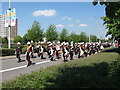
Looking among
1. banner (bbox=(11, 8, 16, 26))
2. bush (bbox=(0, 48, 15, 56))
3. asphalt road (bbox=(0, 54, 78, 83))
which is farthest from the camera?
banner (bbox=(11, 8, 16, 26))

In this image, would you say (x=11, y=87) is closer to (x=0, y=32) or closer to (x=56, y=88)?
(x=56, y=88)

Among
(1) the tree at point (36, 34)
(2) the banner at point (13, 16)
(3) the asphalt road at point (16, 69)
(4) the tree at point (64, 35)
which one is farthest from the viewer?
(4) the tree at point (64, 35)

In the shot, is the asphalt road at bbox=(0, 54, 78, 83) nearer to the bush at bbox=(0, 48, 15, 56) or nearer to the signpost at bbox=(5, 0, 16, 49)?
the bush at bbox=(0, 48, 15, 56)

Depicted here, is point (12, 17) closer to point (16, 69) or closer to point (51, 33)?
point (16, 69)

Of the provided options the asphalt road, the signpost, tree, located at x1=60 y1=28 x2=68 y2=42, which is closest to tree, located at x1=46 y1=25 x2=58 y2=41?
tree, located at x1=60 y1=28 x2=68 y2=42

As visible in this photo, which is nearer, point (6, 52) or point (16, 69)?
point (16, 69)

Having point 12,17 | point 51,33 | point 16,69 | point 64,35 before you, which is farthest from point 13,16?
point 64,35

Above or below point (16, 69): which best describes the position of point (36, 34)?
above

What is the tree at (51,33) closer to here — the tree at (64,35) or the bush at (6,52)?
the tree at (64,35)

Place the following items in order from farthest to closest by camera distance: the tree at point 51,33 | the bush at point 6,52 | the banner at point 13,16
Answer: the tree at point 51,33 < the banner at point 13,16 < the bush at point 6,52

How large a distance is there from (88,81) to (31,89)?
1.15 metres

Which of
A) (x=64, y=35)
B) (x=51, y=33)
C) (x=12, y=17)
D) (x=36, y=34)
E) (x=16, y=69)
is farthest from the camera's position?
(x=64, y=35)

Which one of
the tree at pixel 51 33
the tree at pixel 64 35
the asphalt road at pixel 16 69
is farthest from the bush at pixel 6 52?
the tree at pixel 64 35

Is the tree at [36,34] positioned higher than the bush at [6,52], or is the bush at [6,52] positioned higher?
the tree at [36,34]
